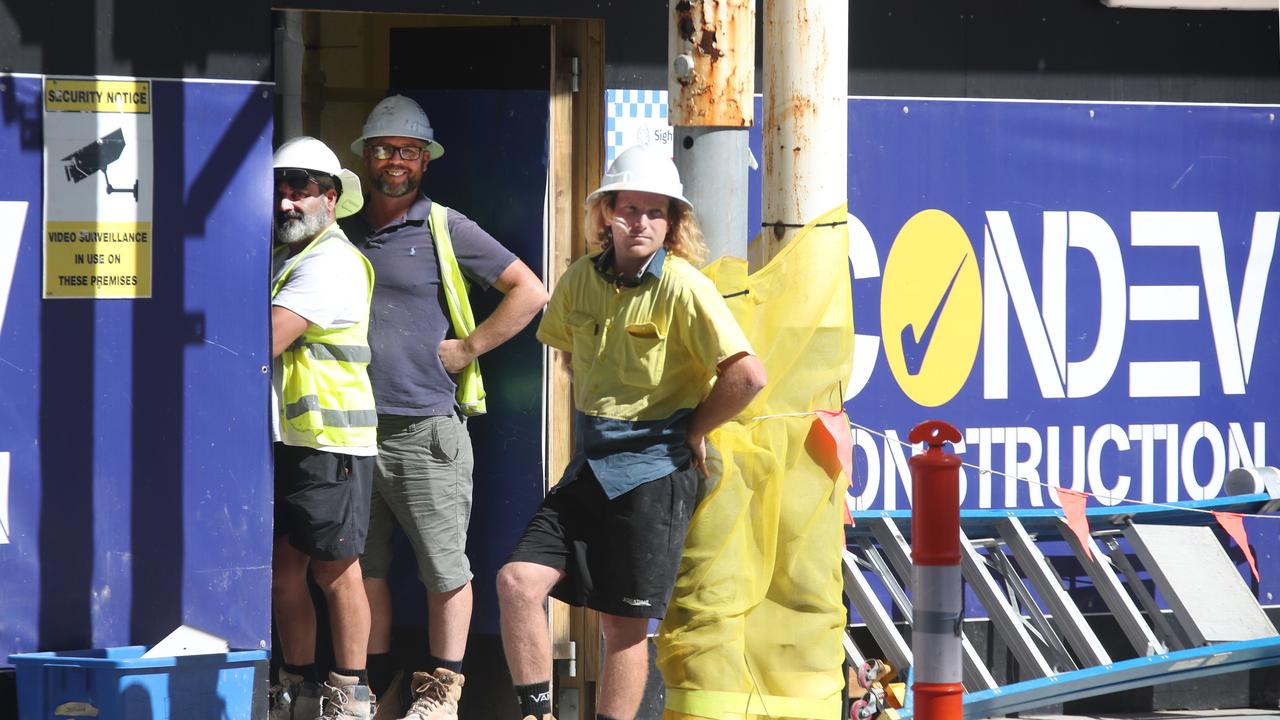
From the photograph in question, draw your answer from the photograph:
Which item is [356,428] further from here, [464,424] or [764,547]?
[764,547]

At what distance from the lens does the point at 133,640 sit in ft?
18.1

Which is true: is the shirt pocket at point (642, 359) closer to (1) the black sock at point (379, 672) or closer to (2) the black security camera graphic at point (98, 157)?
(2) the black security camera graphic at point (98, 157)

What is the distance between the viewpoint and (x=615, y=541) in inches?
198

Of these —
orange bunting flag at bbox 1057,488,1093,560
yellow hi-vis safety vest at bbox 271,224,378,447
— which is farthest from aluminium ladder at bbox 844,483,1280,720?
yellow hi-vis safety vest at bbox 271,224,378,447

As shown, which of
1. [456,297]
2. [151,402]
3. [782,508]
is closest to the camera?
[782,508]

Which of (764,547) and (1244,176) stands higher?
(1244,176)

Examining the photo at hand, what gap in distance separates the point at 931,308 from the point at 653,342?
7.78 feet

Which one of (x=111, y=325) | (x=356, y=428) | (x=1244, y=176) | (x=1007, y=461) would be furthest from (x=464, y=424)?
(x=1244, y=176)

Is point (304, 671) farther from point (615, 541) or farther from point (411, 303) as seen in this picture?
point (615, 541)

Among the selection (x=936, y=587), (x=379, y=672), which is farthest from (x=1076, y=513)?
(x=379, y=672)

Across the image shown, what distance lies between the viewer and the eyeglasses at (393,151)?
6176mm

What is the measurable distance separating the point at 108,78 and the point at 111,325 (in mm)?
805

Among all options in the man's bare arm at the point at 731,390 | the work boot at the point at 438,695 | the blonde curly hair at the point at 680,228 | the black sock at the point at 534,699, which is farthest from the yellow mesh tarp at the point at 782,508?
the work boot at the point at 438,695

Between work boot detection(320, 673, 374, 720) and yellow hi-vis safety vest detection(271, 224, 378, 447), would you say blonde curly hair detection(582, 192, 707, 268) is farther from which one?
work boot detection(320, 673, 374, 720)
